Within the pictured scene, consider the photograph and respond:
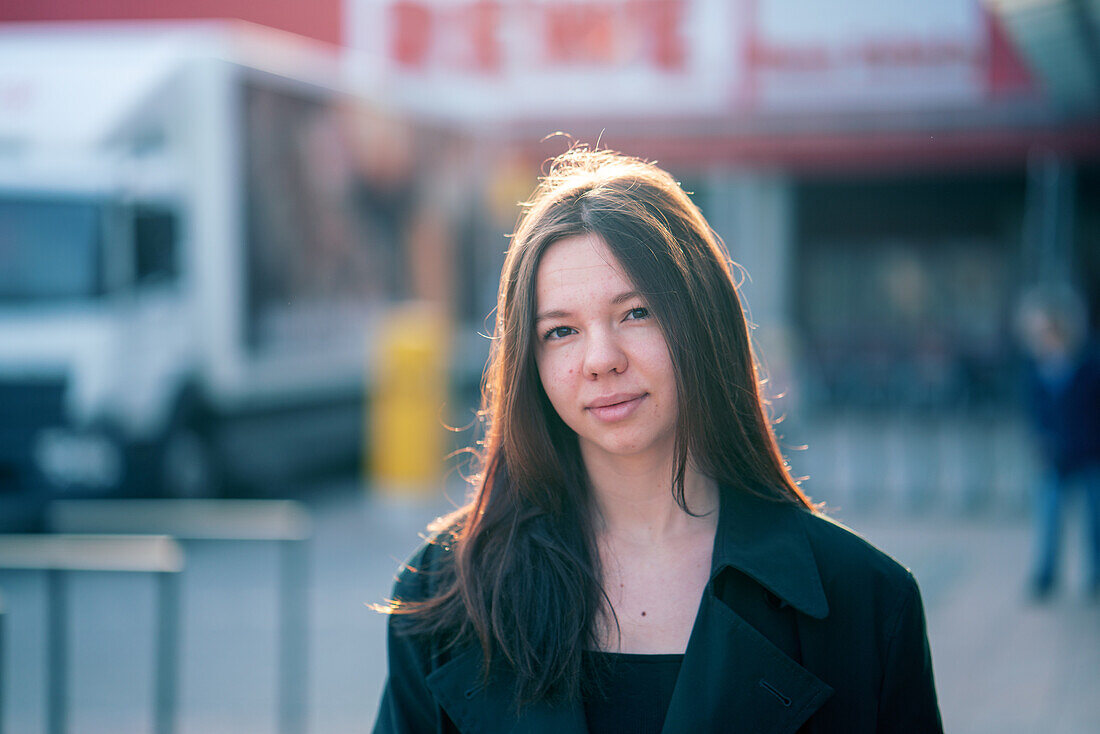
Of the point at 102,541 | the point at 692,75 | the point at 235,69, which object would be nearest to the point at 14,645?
the point at 102,541

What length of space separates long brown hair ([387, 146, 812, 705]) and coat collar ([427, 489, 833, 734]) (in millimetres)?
52

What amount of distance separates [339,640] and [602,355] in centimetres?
474

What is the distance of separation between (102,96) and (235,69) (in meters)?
1.09

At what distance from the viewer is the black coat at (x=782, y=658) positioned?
1.73m

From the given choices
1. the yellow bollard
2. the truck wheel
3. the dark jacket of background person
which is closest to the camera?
the dark jacket of background person

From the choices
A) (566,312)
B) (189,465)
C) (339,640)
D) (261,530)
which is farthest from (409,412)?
(566,312)

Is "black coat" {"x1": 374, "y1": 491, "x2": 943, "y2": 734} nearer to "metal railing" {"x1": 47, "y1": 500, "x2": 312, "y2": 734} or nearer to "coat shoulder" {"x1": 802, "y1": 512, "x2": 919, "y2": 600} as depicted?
"coat shoulder" {"x1": 802, "y1": 512, "x2": 919, "y2": 600}

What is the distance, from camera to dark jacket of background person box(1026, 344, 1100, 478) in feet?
21.6

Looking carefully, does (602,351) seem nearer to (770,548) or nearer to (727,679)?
(770,548)

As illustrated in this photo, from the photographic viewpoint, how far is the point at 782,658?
174 cm

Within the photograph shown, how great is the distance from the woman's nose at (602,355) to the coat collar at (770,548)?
0.35m

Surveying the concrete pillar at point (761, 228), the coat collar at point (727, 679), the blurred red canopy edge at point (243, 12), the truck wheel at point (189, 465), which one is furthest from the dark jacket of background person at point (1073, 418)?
the blurred red canopy edge at point (243, 12)

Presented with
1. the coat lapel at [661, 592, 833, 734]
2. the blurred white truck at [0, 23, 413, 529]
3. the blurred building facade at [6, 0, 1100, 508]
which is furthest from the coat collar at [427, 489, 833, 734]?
the blurred building facade at [6, 0, 1100, 508]

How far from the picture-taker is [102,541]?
429 centimetres
